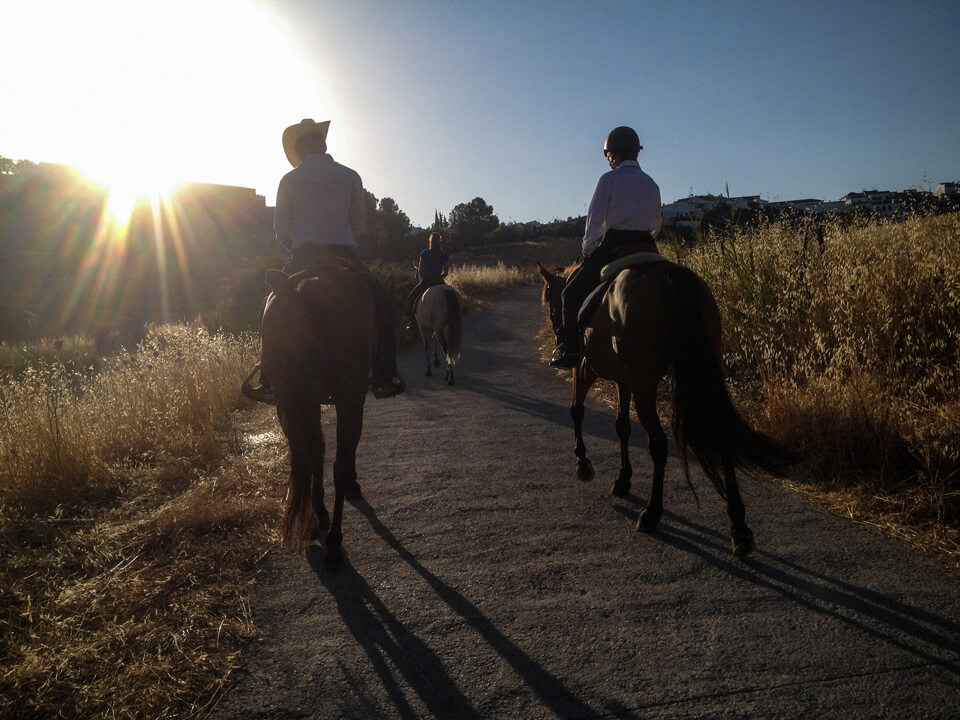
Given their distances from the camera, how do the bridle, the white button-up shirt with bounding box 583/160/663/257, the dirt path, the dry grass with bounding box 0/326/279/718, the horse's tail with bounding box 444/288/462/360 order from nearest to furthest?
the dirt path < the dry grass with bounding box 0/326/279/718 < the white button-up shirt with bounding box 583/160/663/257 < the bridle < the horse's tail with bounding box 444/288/462/360

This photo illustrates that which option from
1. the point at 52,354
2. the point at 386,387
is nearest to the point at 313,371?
the point at 386,387

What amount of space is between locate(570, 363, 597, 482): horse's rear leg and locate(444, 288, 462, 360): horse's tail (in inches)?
199

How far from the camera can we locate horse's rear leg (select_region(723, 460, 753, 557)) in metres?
3.45

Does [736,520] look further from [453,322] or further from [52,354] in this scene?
[52,354]

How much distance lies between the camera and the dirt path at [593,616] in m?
2.33

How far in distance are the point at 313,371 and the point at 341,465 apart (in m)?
0.67

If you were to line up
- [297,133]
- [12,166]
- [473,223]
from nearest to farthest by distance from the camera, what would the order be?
[297,133], [12,166], [473,223]

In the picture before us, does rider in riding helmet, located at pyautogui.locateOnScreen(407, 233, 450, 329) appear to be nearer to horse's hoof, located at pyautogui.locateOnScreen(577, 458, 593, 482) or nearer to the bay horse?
horse's hoof, located at pyautogui.locateOnScreen(577, 458, 593, 482)

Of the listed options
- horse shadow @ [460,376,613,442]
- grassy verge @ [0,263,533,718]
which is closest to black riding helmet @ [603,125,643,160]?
horse shadow @ [460,376,613,442]

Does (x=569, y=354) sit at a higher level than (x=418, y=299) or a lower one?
lower

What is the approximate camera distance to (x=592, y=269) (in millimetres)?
4938

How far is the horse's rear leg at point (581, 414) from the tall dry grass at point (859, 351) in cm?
162

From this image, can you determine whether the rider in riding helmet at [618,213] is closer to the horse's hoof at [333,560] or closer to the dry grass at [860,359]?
the dry grass at [860,359]

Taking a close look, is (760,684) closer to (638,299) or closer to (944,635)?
(944,635)
